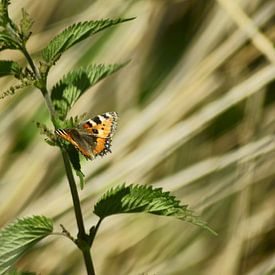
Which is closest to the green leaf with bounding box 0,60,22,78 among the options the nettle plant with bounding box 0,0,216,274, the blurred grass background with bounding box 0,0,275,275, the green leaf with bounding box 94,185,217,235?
the nettle plant with bounding box 0,0,216,274

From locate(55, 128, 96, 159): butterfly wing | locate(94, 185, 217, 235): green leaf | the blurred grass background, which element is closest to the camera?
locate(55, 128, 96, 159): butterfly wing

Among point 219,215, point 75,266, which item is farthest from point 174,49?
point 75,266

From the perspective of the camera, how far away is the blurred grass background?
2.30m

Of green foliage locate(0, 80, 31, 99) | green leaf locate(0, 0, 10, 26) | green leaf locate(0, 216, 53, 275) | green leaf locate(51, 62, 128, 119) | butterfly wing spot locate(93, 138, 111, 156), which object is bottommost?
green leaf locate(0, 216, 53, 275)

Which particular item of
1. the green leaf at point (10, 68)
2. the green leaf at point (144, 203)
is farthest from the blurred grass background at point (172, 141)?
the green leaf at point (10, 68)

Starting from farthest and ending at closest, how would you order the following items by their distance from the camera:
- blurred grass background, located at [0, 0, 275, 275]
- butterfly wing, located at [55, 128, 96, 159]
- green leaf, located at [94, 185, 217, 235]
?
blurred grass background, located at [0, 0, 275, 275] → green leaf, located at [94, 185, 217, 235] → butterfly wing, located at [55, 128, 96, 159]

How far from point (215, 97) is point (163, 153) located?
0.74 feet

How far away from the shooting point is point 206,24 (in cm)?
249

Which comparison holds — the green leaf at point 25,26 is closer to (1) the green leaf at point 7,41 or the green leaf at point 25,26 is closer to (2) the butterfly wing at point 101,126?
(1) the green leaf at point 7,41

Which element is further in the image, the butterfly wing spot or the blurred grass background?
the blurred grass background

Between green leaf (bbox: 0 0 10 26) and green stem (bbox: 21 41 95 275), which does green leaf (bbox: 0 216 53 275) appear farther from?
green leaf (bbox: 0 0 10 26)

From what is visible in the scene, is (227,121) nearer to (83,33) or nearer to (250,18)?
(250,18)

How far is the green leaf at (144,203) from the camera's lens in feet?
3.98

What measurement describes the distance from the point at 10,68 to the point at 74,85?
0.12m
